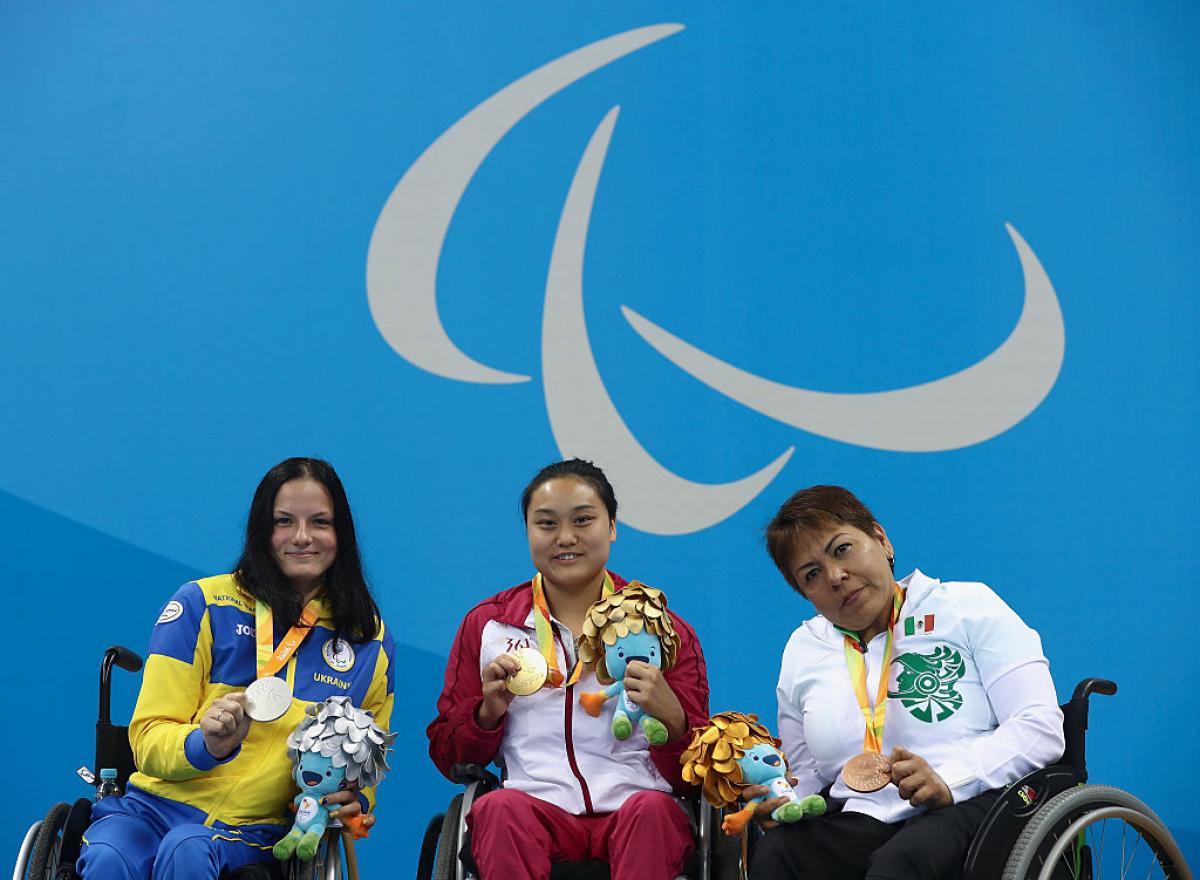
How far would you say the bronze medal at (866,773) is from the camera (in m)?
2.57

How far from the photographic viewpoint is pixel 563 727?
2.93 m

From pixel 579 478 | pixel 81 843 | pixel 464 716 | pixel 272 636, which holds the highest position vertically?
pixel 579 478

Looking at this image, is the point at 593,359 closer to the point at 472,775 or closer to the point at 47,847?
the point at 472,775

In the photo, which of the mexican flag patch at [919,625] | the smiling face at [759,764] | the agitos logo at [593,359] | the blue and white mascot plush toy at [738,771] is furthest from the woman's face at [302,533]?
the mexican flag patch at [919,625]

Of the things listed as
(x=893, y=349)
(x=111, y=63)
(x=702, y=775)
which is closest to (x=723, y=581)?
(x=893, y=349)

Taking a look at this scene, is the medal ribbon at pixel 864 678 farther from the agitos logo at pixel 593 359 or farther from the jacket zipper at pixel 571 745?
the agitos logo at pixel 593 359

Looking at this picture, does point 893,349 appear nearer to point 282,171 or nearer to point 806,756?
point 806,756

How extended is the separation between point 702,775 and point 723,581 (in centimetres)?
159

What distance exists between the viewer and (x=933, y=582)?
2.88m

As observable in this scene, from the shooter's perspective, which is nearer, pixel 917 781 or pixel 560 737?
pixel 917 781

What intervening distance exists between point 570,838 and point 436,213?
7.57 ft

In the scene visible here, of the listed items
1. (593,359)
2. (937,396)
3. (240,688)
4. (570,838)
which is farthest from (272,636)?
(937,396)

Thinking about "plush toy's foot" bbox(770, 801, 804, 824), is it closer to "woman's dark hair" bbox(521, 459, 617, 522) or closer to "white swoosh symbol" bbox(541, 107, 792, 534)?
"woman's dark hair" bbox(521, 459, 617, 522)

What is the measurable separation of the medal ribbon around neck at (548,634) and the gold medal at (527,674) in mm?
35
